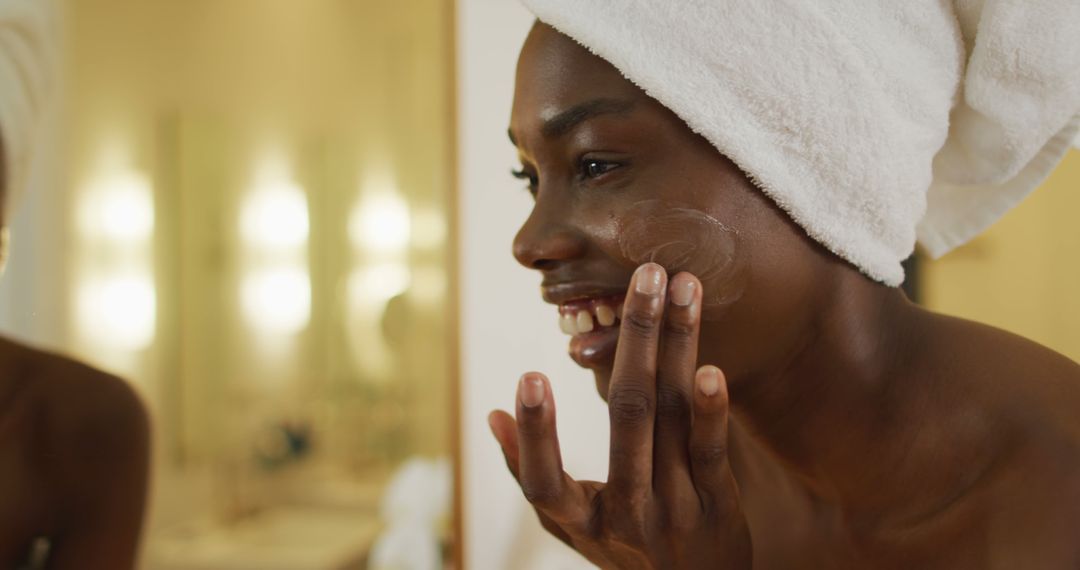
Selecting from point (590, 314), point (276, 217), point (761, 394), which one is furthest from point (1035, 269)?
point (276, 217)

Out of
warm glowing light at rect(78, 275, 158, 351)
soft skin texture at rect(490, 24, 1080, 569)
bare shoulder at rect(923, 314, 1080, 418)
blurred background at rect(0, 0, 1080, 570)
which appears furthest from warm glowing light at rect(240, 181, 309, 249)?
bare shoulder at rect(923, 314, 1080, 418)

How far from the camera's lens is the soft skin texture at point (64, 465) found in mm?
637

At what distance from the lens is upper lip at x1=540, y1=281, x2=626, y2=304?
497 mm

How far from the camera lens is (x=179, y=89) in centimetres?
75

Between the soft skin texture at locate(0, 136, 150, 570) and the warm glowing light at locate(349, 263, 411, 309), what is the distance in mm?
251

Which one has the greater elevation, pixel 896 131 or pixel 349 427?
pixel 896 131

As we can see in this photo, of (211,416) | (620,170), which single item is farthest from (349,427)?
(620,170)

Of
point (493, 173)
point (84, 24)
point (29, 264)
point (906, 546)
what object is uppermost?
point (84, 24)

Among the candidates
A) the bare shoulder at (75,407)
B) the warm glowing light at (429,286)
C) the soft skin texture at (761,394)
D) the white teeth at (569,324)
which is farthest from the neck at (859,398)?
the bare shoulder at (75,407)

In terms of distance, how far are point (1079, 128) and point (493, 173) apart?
0.50 m

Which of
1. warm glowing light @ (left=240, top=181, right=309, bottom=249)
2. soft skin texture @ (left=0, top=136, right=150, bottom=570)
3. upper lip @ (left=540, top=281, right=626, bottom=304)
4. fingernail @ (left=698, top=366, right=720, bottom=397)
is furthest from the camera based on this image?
warm glowing light @ (left=240, top=181, right=309, bottom=249)

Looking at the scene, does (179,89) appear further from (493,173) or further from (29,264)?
(493,173)

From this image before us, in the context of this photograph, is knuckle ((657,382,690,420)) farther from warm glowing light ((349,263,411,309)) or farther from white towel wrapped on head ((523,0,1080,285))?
warm glowing light ((349,263,411,309))

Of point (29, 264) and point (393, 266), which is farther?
point (393, 266)
